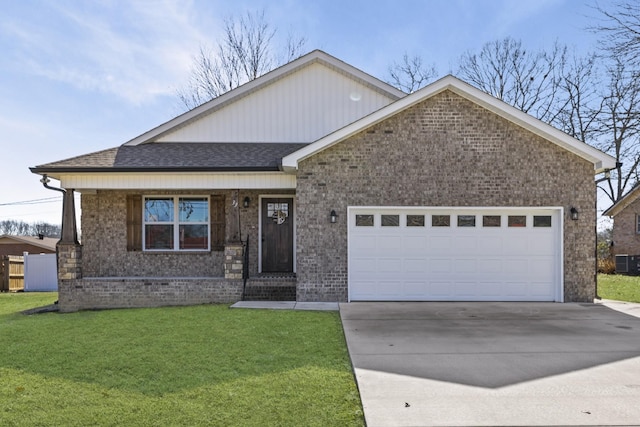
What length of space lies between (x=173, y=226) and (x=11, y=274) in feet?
37.8

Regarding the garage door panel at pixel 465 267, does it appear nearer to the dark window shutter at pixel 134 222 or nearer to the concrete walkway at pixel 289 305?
the concrete walkway at pixel 289 305

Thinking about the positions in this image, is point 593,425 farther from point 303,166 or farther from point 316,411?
point 303,166

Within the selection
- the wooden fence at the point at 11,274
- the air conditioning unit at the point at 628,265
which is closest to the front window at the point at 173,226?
the wooden fence at the point at 11,274

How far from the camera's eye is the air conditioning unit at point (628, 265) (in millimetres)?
19703

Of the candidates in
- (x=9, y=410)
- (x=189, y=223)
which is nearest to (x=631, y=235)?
(x=189, y=223)

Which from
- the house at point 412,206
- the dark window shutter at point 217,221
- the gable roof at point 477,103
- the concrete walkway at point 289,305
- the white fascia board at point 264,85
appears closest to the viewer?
the concrete walkway at point 289,305

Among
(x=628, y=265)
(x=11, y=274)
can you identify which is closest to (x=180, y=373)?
(x=11, y=274)

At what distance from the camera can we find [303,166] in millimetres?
9719

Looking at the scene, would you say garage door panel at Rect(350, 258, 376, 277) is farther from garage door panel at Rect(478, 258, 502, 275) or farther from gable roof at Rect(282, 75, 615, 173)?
gable roof at Rect(282, 75, 615, 173)

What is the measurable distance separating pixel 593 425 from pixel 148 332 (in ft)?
20.6

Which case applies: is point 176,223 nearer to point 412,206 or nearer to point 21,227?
point 412,206

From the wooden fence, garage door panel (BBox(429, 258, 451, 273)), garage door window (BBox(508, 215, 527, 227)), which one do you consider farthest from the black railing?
the wooden fence

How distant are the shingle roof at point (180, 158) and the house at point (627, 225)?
2079cm

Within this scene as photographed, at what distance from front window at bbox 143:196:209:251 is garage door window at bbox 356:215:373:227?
171 inches
